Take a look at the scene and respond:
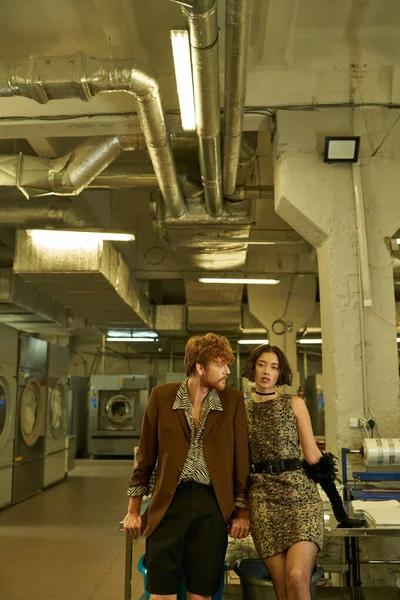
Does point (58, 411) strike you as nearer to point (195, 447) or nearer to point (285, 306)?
point (285, 306)

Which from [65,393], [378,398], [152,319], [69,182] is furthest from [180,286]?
[378,398]

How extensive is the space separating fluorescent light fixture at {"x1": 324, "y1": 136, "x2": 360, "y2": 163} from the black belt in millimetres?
2562

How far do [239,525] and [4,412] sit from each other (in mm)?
5534

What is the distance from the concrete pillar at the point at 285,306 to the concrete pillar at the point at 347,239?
17.3 ft

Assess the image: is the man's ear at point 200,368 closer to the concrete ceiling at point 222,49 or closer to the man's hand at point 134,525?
the man's hand at point 134,525

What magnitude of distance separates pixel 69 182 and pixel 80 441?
1108 cm

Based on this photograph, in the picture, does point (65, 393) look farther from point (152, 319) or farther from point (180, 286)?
point (180, 286)

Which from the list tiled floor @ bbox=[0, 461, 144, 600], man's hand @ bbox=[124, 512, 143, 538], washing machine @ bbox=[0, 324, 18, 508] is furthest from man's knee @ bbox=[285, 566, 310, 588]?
washing machine @ bbox=[0, 324, 18, 508]

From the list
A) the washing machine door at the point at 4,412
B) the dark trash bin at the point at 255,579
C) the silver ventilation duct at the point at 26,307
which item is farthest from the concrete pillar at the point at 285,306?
the dark trash bin at the point at 255,579

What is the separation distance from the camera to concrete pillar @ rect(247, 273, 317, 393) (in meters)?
9.53

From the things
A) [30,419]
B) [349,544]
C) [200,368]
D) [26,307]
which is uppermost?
[26,307]

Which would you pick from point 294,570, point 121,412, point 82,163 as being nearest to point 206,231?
point 82,163

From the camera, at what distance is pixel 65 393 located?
962 centimetres

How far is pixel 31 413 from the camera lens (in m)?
7.99
